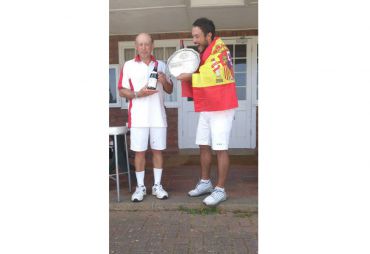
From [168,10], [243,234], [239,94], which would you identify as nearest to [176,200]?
[243,234]

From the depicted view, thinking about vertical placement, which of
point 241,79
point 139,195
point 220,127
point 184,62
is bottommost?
point 139,195

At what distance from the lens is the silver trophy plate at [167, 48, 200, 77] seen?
3229mm

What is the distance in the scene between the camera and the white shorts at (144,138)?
363cm

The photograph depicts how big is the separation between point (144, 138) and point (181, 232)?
1092 millimetres

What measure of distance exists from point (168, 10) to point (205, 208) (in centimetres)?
341

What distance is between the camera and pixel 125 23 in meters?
6.16

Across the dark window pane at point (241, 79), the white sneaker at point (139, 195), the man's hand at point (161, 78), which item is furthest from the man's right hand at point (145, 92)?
the dark window pane at point (241, 79)

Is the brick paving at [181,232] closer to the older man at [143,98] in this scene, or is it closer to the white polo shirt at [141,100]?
the older man at [143,98]

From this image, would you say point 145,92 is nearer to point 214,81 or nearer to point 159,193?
point 214,81

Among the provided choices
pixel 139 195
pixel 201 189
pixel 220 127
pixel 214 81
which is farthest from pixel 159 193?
pixel 214 81

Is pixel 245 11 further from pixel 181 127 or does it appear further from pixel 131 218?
pixel 131 218

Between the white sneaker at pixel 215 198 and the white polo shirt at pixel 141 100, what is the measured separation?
90cm

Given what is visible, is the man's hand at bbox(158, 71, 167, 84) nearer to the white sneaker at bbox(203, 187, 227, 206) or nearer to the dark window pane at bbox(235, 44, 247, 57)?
the white sneaker at bbox(203, 187, 227, 206)

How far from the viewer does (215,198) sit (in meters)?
3.50
